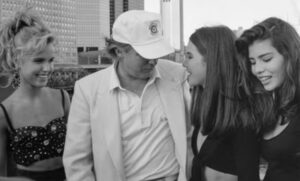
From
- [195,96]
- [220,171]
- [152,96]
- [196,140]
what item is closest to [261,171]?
[220,171]

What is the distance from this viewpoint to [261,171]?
2.32 m

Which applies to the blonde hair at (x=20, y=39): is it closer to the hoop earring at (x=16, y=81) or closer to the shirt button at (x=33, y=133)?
the hoop earring at (x=16, y=81)

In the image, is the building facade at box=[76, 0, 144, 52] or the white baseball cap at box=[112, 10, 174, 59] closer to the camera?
the white baseball cap at box=[112, 10, 174, 59]

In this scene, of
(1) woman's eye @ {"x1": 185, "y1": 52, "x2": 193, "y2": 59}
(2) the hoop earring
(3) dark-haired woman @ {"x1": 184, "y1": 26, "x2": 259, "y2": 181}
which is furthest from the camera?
(2) the hoop earring

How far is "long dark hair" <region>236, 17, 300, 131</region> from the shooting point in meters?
2.25

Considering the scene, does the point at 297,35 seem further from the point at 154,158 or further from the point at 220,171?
the point at 154,158

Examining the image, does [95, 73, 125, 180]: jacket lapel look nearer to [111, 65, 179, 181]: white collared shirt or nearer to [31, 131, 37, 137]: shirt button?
[111, 65, 179, 181]: white collared shirt

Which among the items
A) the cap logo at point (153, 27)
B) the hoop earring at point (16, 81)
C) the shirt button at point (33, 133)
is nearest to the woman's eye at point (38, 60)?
the hoop earring at point (16, 81)

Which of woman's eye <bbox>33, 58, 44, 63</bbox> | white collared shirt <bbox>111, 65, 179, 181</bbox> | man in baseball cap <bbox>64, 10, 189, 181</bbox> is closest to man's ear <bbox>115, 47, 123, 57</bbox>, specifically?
man in baseball cap <bbox>64, 10, 189, 181</bbox>

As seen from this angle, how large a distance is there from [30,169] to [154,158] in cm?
88

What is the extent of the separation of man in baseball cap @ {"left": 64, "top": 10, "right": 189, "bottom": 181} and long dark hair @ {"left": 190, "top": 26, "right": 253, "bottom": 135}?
190mm

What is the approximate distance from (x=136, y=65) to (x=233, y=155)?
0.83 m

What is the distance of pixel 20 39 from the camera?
269 centimetres

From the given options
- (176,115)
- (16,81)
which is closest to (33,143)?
(16,81)
